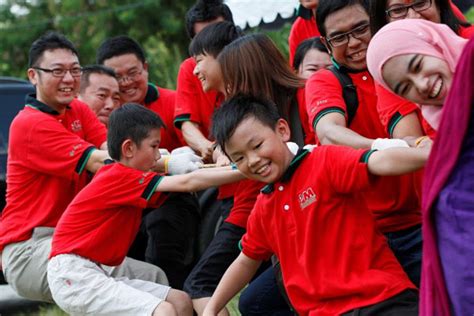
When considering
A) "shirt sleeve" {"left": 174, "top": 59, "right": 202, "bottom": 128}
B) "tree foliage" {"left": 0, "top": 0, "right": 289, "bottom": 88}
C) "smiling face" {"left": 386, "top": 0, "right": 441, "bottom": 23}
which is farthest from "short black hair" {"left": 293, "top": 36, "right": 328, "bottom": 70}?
"tree foliage" {"left": 0, "top": 0, "right": 289, "bottom": 88}

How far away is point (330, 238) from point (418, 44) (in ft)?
3.43

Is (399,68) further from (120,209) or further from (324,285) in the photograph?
(120,209)

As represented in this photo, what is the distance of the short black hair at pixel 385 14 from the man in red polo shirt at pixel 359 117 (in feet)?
0.94

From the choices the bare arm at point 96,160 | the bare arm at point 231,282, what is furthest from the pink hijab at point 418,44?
the bare arm at point 96,160

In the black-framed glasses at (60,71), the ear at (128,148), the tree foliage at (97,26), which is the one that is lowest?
the tree foliage at (97,26)

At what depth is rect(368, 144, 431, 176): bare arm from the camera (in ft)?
12.2

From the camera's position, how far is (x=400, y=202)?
449cm

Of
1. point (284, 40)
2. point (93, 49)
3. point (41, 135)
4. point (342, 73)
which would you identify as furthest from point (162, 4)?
point (342, 73)

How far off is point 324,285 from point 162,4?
1150cm

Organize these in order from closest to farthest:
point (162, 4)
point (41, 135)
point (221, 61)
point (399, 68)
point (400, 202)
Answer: point (399, 68) < point (400, 202) < point (221, 61) < point (41, 135) < point (162, 4)

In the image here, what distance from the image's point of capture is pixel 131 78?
6898mm

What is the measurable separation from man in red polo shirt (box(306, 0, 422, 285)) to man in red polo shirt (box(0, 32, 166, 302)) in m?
1.81

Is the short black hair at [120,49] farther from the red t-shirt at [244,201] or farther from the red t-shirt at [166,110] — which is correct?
the red t-shirt at [244,201]

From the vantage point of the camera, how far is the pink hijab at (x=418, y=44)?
11.4ft
